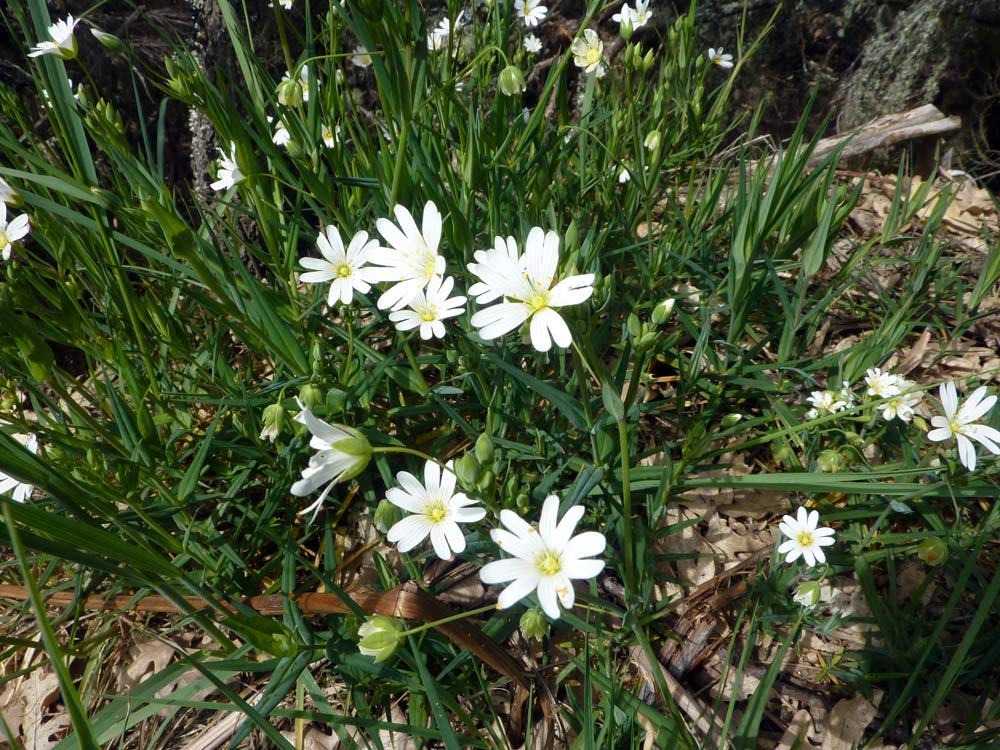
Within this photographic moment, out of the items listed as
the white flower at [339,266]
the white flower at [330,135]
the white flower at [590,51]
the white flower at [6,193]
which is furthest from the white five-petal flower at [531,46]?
the white flower at [6,193]

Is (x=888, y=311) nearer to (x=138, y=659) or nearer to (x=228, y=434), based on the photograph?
(x=228, y=434)

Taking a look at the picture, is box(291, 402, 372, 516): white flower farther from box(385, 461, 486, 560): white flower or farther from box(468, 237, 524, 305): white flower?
box(468, 237, 524, 305): white flower

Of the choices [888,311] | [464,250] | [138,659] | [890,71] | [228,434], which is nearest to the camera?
[464,250]

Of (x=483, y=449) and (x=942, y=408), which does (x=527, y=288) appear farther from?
(x=942, y=408)

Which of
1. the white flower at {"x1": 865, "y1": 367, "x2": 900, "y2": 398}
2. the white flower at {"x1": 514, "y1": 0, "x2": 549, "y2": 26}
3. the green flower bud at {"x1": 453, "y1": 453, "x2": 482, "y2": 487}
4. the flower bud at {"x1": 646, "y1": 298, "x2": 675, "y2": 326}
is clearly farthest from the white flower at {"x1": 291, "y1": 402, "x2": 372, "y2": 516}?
the white flower at {"x1": 514, "y1": 0, "x2": 549, "y2": 26}

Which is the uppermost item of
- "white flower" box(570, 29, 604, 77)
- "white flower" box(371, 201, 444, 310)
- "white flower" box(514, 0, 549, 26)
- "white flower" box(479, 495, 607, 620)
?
"white flower" box(514, 0, 549, 26)

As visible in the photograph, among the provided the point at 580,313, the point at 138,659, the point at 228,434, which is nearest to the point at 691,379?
the point at 580,313
